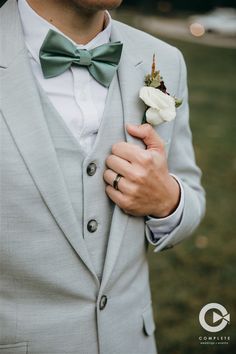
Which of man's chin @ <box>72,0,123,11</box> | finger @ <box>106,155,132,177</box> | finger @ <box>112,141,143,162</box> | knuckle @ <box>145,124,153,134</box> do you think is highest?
man's chin @ <box>72,0,123,11</box>

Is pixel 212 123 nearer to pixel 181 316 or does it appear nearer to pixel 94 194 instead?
pixel 181 316

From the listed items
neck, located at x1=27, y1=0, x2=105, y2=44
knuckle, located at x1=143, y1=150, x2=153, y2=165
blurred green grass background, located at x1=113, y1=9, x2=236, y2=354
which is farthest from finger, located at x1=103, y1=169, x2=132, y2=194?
blurred green grass background, located at x1=113, y1=9, x2=236, y2=354

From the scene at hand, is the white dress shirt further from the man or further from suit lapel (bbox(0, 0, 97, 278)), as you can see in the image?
suit lapel (bbox(0, 0, 97, 278))

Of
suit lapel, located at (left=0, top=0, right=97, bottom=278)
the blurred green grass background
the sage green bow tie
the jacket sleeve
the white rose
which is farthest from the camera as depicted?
the blurred green grass background

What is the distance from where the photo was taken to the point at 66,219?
1713mm

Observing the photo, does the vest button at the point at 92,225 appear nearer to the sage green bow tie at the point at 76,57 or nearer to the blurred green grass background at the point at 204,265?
the sage green bow tie at the point at 76,57

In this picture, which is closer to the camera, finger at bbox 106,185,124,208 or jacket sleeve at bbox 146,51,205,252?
finger at bbox 106,185,124,208

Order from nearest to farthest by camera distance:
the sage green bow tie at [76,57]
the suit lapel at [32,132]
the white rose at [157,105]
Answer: the suit lapel at [32,132], the sage green bow tie at [76,57], the white rose at [157,105]

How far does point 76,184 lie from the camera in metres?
1.78

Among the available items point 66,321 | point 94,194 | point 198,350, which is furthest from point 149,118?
point 198,350

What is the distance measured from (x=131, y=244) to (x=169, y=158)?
1.45ft

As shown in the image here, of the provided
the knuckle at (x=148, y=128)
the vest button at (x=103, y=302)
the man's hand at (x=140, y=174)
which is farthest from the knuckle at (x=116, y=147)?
the vest button at (x=103, y=302)

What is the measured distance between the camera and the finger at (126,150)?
1.85 meters

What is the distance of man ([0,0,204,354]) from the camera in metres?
1.68
